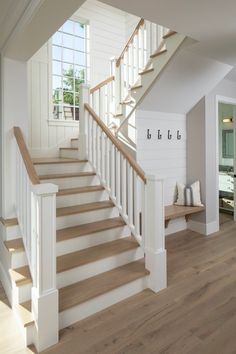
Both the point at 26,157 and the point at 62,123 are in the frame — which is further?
the point at 62,123

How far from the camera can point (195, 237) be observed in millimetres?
4172

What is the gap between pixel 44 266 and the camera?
73.4 inches

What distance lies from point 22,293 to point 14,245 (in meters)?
0.47

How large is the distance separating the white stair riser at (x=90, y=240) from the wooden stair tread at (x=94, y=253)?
0.14 feet

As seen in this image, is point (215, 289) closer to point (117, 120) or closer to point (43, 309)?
point (43, 309)

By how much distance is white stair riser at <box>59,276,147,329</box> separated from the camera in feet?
6.88

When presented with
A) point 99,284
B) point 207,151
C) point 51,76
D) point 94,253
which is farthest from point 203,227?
point 51,76

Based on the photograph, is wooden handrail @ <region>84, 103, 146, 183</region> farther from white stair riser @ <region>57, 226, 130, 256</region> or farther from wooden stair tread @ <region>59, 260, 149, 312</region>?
wooden stair tread @ <region>59, 260, 149, 312</region>

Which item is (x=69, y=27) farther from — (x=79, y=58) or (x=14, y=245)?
(x=14, y=245)

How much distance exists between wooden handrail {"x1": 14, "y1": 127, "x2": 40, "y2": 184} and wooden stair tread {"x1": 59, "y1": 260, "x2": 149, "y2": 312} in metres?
1.00

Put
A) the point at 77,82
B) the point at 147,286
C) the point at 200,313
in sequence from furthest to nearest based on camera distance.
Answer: the point at 77,82 < the point at 147,286 < the point at 200,313

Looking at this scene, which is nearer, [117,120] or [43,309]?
[43,309]

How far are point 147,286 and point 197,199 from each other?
2.08 m

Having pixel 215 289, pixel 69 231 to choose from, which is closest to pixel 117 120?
pixel 69 231
